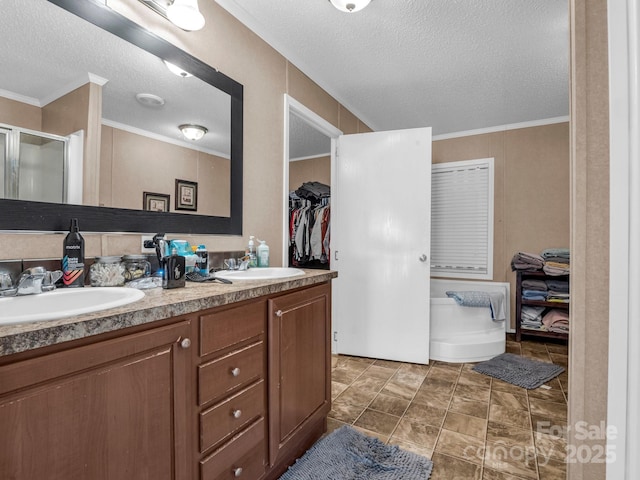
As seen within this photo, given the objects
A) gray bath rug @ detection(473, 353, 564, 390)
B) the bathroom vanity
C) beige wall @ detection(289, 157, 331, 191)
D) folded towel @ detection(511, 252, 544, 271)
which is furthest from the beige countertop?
beige wall @ detection(289, 157, 331, 191)

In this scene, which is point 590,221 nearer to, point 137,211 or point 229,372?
point 229,372

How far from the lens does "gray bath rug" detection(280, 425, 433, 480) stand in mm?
1447

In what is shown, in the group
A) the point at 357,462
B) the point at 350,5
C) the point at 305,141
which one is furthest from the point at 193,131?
the point at 305,141

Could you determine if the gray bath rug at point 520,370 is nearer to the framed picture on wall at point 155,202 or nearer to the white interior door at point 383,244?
the white interior door at point 383,244

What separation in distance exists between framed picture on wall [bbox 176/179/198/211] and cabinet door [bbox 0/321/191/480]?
2.63 ft

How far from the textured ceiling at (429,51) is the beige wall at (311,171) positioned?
1.39 m

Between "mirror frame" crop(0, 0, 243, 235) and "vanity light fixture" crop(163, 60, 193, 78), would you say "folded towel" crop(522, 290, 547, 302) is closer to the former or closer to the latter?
"mirror frame" crop(0, 0, 243, 235)

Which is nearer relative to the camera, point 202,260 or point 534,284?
point 202,260

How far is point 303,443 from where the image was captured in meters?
1.60

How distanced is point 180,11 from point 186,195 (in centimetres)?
80

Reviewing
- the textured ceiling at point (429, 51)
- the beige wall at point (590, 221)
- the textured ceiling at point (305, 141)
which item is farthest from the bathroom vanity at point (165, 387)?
the textured ceiling at point (305, 141)

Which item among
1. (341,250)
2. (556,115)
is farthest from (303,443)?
(556,115)

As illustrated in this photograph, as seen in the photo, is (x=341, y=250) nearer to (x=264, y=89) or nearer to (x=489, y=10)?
(x=264, y=89)

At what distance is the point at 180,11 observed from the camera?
1.42 m
